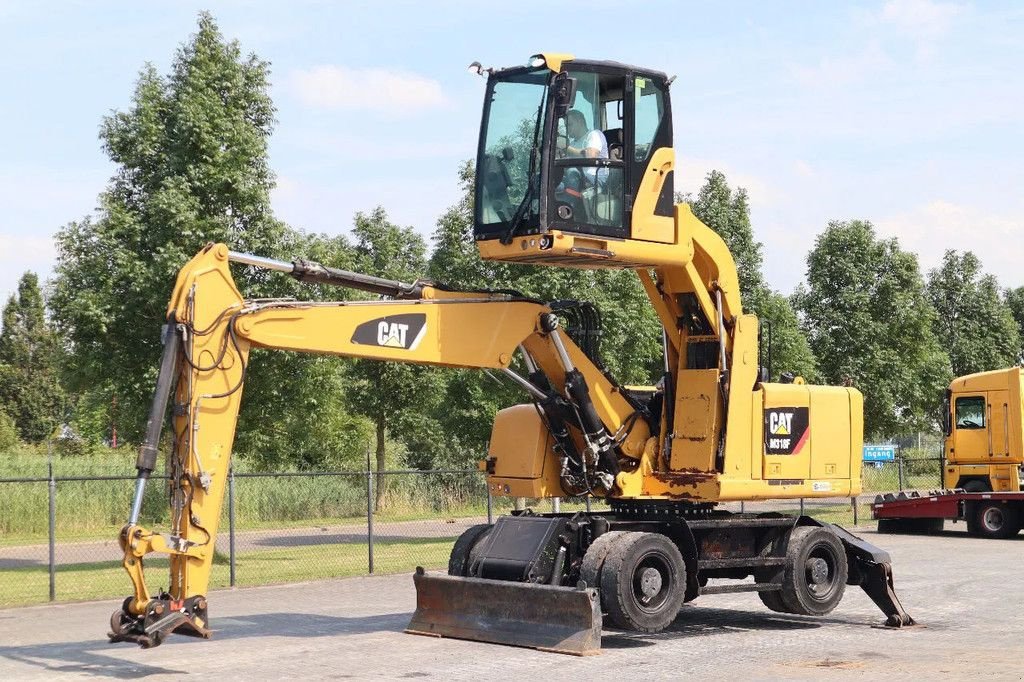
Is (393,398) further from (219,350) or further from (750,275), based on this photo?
(219,350)

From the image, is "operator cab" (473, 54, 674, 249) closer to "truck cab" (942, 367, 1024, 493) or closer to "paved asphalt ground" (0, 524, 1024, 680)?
"paved asphalt ground" (0, 524, 1024, 680)

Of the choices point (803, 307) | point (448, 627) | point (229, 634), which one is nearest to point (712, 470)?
point (448, 627)

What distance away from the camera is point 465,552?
15.0 metres

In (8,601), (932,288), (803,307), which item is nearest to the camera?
(8,601)

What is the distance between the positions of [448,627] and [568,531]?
Result: 1.62 meters

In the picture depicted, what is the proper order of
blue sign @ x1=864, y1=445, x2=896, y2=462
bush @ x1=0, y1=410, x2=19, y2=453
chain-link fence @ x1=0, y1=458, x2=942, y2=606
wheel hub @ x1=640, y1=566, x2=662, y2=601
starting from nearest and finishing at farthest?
wheel hub @ x1=640, y1=566, x2=662, y2=601 → chain-link fence @ x1=0, y1=458, x2=942, y2=606 → blue sign @ x1=864, y1=445, x2=896, y2=462 → bush @ x1=0, y1=410, x2=19, y2=453

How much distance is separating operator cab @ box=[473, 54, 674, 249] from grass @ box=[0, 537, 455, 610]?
976cm

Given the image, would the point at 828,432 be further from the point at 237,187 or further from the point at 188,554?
the point at 237,187

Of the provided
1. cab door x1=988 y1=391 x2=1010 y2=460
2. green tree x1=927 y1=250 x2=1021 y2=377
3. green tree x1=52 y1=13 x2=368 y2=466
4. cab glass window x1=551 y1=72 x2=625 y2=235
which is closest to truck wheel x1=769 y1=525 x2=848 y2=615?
cab glass window x1=551 y1=72 x2=625 y2=235

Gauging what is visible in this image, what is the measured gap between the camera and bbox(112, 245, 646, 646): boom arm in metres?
11.3

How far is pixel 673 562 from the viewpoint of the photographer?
14125 millimetres

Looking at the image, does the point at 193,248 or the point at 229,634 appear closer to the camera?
the point at 229,634

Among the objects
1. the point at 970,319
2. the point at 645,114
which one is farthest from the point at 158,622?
the point at 970,319

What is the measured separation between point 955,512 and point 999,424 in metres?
2.22
